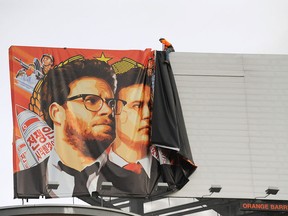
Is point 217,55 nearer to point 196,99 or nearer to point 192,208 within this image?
point 196,99

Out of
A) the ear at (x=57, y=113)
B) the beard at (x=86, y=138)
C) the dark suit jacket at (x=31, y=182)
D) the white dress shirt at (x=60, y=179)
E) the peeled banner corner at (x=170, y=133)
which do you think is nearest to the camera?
the dark suit jacket at (x=31, y=182)

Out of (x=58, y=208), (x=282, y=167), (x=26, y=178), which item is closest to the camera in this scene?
(x=58, y=208)

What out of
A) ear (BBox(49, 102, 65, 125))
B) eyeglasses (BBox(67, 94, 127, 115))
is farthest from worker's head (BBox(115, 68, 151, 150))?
ear (BBox(49, 102, 65, 125))

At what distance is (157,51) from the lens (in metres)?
34.2

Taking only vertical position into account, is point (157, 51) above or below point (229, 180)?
above

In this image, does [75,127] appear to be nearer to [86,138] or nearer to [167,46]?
[86,138]

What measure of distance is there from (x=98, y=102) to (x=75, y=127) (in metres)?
1.34

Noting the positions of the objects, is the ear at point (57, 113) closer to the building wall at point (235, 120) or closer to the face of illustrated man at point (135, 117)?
the face of illustrated man at point (135, 117)

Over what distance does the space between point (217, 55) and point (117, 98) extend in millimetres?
4539

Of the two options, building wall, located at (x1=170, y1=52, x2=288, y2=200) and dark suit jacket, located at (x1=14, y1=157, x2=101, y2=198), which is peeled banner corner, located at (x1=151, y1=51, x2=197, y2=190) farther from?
dark suit jacket, located at (x1=14, y1=157, x2=101, y2=198)

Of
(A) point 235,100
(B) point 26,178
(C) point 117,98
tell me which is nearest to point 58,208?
(B) point 26,178

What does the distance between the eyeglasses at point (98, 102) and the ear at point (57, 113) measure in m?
0.54

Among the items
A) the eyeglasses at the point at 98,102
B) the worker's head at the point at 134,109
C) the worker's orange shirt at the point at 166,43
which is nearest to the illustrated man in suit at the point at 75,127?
the eyeglasses at the point at 98,102

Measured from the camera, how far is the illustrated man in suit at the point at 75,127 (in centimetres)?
3155
